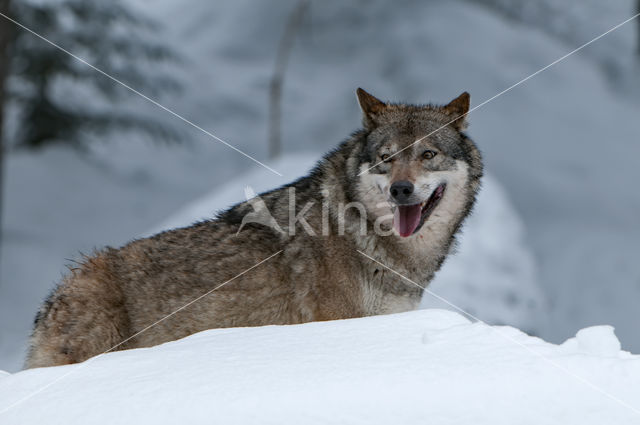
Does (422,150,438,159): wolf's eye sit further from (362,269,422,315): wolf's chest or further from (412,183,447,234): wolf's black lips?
(362,269,422,315): wolf's chest

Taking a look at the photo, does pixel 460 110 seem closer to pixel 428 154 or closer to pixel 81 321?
pixel 428 154

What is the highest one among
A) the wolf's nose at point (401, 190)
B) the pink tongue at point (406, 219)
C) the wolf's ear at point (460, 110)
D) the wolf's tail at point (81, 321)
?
the wolf's ear at point (460, 110)

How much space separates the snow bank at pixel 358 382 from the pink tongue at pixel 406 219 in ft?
3.39

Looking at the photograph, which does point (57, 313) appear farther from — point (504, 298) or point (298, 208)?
point (504, 298)

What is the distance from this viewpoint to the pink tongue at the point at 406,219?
4.24m

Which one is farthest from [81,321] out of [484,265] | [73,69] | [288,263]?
[73,69]

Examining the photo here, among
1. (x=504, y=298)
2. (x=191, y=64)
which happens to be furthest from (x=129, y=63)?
(x=504, y=298)

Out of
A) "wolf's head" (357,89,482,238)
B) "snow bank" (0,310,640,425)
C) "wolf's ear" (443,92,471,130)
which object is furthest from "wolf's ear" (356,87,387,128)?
"snow bank" (0,310,640,425)

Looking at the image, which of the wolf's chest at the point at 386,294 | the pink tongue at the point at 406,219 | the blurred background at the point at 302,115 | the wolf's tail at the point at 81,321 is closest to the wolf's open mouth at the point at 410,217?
the pink tongue at the point at 406,219

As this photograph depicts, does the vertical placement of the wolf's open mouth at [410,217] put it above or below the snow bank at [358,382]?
above

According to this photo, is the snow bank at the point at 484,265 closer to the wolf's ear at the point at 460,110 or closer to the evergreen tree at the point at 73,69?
the wolf's ear at the point at 460,110

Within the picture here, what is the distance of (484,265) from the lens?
8.91m

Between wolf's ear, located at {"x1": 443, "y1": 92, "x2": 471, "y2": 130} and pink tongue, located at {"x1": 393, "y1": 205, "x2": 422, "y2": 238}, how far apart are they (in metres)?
0.71

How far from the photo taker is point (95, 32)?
1688 centimetres
